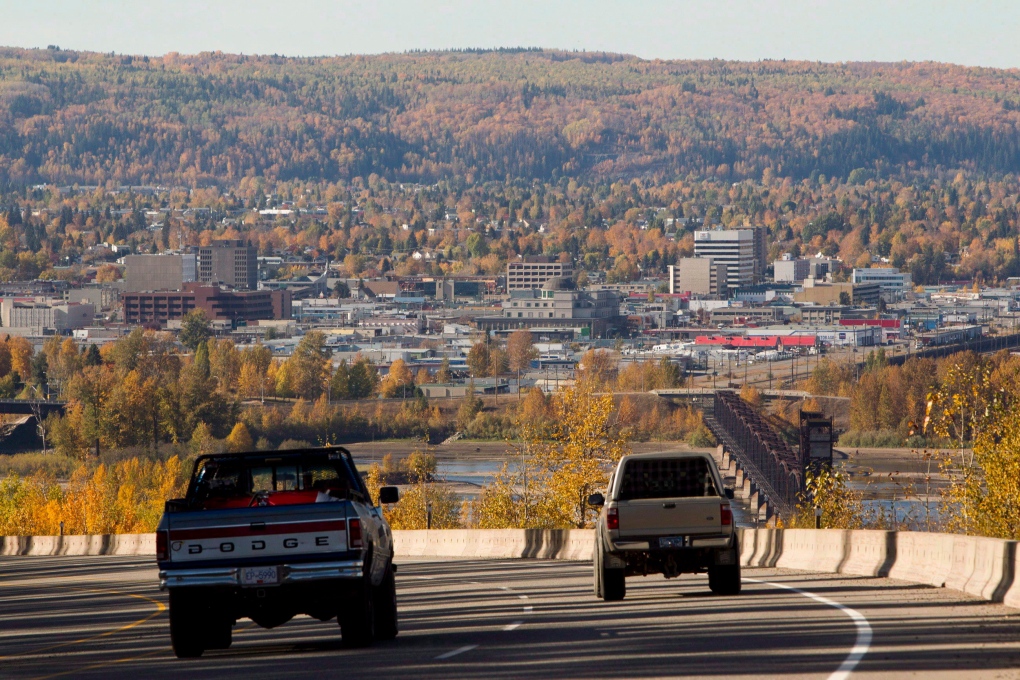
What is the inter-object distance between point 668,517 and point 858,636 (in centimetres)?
584

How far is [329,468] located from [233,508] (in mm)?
2092

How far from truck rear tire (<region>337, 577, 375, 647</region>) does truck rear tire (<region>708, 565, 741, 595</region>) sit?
6.74 meters

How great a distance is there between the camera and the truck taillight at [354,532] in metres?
17.1

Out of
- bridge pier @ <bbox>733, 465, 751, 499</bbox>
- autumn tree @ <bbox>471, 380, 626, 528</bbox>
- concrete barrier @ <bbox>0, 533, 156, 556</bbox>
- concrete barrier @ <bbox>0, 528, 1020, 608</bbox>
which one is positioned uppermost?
concrete barrier @ <bbox>0, 528, 1020, 608</bbox>

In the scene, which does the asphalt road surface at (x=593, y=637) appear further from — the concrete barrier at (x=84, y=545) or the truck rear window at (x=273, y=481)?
the concrete barrier at (x=84, y=545)

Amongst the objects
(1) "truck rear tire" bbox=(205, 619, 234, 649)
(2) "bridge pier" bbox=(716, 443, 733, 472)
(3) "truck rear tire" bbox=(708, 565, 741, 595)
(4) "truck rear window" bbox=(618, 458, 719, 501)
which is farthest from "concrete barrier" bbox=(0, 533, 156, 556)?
(2) "bridge pier" bbox=(716, 443, 733, 472)

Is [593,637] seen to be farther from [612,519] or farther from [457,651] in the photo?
[612,519]

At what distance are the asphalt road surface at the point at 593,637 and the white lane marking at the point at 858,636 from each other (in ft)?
0.09

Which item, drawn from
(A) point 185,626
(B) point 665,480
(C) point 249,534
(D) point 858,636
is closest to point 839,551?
(B) point 665,480

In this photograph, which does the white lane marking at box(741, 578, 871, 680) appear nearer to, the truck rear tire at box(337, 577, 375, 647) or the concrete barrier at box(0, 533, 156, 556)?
the truck rear tire at box(337, 577, 375, 647)

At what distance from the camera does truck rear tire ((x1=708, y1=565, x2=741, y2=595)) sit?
23625 millimetres

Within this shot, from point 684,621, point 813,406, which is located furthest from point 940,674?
point 813,406

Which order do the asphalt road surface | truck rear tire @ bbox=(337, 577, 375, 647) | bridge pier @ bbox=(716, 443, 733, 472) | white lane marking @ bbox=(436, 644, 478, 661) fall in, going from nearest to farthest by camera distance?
the asphalt road surface
white lane marking @ bbox=(436, 644, 478, 661)
truck rear tire @ bbox=(337, 577, 375, 647)
bridge pier @ bbox=(716, 443, 733, 472)

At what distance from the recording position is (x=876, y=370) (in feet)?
622
